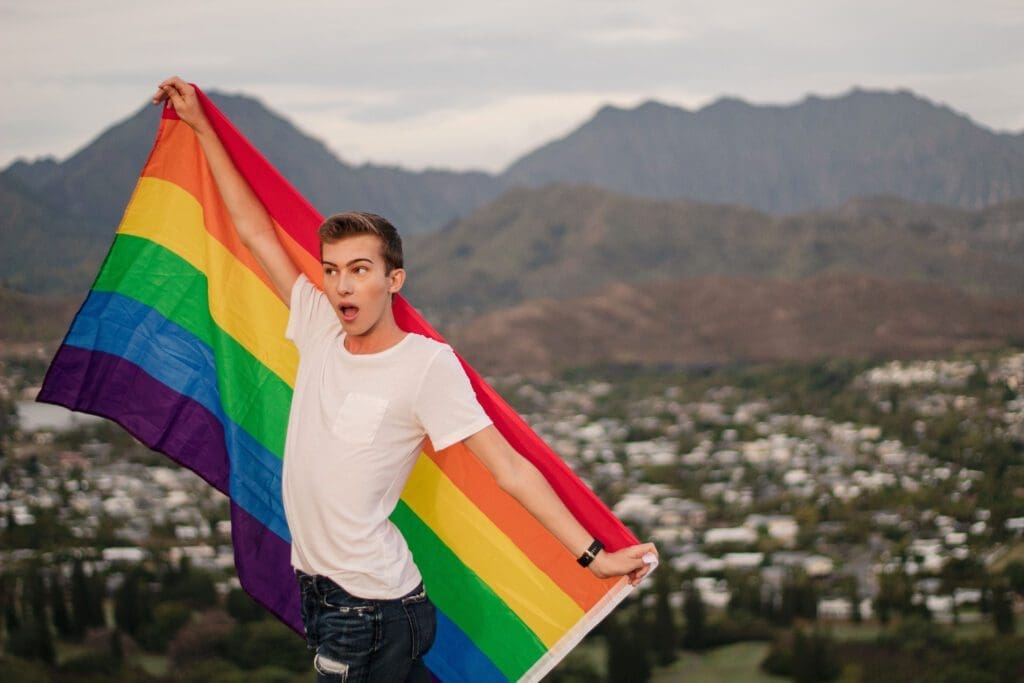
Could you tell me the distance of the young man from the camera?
2.26 metres

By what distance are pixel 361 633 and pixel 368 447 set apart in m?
0.31

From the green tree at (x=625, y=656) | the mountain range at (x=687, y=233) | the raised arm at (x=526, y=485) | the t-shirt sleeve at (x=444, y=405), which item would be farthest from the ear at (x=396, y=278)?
the mountain range at (x=687, y=233)

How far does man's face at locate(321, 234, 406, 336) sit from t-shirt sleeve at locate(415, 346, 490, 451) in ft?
0.46

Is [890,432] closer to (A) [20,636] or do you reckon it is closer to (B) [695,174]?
(A) [20,636]

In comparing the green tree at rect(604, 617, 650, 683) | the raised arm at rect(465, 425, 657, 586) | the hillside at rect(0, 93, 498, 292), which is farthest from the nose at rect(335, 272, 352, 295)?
the green tree at rect(604, 617, 650, 683)

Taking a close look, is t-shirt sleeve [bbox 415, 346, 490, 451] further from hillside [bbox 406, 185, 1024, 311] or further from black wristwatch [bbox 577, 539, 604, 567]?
hillside [bbox 406, 185, 1024, 311]

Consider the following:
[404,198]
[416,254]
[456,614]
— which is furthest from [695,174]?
[456,614]

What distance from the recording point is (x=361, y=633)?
2242mm

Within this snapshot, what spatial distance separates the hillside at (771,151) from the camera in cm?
13662

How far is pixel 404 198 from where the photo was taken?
488 feet

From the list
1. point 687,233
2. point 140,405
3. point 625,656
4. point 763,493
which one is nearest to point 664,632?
point 625,656

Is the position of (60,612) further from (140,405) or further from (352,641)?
(352,641)

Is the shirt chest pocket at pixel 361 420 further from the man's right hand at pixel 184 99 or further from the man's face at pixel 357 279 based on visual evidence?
the man's right hand at pixel 184 99

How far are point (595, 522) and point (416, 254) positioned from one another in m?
101
